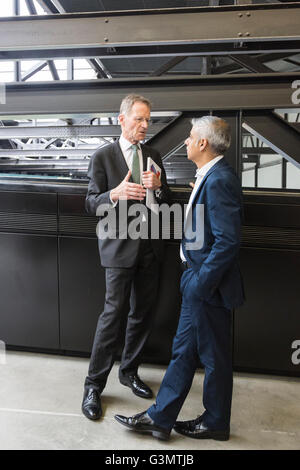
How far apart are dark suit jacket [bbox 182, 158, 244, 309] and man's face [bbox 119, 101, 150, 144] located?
56cm

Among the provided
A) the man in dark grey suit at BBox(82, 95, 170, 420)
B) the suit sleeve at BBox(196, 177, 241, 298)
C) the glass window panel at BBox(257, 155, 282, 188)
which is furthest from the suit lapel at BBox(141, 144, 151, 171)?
the glass window panel at BBox(257, 155, 282, 188)

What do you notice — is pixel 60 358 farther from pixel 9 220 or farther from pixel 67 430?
pixel 9 220

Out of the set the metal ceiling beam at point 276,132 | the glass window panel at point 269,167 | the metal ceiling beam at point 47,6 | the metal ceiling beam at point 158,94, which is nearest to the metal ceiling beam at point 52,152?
the glass window panel at point 269,167

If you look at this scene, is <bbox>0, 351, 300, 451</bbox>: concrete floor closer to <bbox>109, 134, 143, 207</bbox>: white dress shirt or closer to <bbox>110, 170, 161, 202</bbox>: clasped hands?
<bbox>110, 170, 161, 202</bbox>: clasped hands

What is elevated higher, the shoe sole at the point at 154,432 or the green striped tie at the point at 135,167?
the green striped tie at the point at 135,167

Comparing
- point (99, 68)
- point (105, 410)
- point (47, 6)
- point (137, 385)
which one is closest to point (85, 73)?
point (99, 68)

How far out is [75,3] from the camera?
4668mm

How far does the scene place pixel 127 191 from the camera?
1970 mm

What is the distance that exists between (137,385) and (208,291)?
1.06 metres

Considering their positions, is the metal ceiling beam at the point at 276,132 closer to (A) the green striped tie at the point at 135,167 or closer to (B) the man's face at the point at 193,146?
(A) the green striped tie at the point at 135,167

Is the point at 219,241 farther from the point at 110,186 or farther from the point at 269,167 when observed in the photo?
the point at 269,167

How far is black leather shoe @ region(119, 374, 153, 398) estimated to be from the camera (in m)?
2.38

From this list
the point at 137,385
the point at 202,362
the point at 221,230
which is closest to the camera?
the point at 221,230

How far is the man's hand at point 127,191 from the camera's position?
197cm
